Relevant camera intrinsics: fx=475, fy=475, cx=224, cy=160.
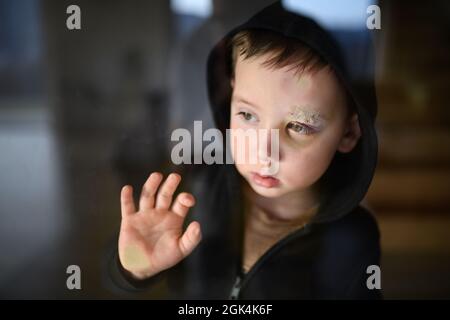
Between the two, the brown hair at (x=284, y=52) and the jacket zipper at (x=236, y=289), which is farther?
the jacket zipper at (x=236, y=289)

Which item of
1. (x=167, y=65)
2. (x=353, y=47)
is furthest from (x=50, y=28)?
(x=353, y=47)

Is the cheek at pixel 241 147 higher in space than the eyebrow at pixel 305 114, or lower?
lower

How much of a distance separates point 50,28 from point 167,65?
188 millimetres

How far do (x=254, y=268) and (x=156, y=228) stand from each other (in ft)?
0.54

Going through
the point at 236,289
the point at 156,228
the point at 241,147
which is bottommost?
the point at 236,289

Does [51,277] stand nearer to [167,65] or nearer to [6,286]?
[6,286]

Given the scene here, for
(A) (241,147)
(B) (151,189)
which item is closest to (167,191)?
(B) (151,189)

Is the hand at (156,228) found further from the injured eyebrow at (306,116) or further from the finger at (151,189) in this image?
the injured eyebrow at (306,116)

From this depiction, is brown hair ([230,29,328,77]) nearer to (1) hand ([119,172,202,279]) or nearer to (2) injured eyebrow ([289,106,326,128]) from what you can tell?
(2) injured eyebrow ([289,106,326,128])

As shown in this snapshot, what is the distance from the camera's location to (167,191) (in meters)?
0.71

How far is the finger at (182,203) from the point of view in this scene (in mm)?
709

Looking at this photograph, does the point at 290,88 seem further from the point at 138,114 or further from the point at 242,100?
the point at 138,114

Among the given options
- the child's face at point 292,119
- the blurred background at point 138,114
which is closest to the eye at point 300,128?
the child's face at point 292,119
